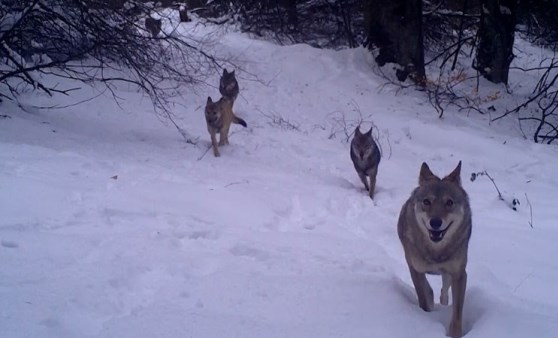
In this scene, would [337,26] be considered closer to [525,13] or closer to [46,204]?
[525,13]

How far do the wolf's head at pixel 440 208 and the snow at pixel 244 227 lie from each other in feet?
2.35

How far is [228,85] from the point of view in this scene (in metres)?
14.1

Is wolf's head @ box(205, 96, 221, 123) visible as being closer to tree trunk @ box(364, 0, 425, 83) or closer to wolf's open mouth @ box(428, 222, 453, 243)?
tree trunk @ box(364, 0, 425, 83)

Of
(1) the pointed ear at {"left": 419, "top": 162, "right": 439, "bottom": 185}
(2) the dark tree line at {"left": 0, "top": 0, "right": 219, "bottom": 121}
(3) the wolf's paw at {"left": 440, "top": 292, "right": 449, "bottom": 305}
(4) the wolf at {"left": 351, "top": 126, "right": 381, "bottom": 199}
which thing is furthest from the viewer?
(2) the dark tree line at {"left": 0, "top": 0, "right": 219, "bottom": 121}

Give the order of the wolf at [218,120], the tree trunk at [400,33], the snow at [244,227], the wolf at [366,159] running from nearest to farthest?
1. the snow at [244,227]
2. the wolf at [366,159]
3. the wolf at [218,120]
4. the tree trunk at [400,33]

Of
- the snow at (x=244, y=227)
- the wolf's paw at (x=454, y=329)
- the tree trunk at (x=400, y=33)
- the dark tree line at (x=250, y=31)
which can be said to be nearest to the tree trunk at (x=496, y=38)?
the dark tree line at (x=250, y=31)

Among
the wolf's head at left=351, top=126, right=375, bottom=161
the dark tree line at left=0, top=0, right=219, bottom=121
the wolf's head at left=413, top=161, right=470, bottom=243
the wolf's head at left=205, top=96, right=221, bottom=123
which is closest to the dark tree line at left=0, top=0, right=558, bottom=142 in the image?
the dark tree line at left=0, top=0, right=219, bottom=121

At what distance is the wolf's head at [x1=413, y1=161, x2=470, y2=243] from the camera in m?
4.20

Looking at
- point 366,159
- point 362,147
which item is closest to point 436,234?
point 366,159

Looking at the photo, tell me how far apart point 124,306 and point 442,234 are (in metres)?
2.50

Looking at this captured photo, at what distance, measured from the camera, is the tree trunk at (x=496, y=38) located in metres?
15.0

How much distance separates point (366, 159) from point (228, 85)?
20.4 ft

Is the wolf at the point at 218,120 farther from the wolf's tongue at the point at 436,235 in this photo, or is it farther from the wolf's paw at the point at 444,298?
the wolf's tongue at the point at 436,235

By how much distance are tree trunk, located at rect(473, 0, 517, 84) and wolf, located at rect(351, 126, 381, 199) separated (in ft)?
26.5
